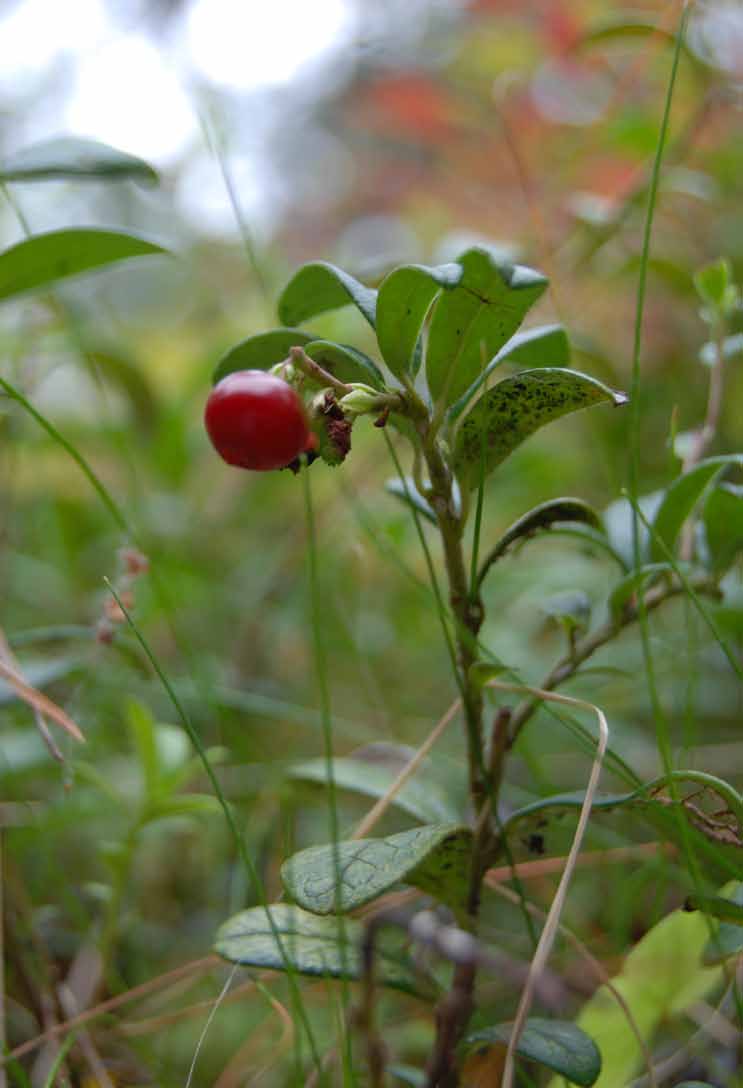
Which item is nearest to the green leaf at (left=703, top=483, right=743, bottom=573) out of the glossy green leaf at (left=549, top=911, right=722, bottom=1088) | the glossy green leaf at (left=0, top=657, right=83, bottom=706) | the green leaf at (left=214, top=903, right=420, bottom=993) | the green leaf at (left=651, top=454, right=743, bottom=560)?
the green leaf at (left=651, top=454, right=743, bottom=560)

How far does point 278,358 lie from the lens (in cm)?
63

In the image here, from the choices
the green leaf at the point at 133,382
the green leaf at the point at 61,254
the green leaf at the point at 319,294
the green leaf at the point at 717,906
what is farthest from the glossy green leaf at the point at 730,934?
the green leaf at the point at 133,382

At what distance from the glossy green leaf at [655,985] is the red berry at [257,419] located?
421mm

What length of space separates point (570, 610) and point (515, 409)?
18cm

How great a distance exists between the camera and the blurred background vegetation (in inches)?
34.4

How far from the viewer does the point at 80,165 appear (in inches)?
28.0

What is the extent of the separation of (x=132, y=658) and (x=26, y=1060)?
0.34 meters

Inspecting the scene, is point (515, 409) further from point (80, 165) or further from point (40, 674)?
point (40, 674)

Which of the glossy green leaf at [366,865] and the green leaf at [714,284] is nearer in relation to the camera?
the glossy green leaf at [366,865]

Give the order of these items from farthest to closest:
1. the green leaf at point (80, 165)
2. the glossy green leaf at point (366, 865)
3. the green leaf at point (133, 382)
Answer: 1. the green leaf at point (133, 382)
2. the green leaf at point (80, 165)
3. the glossy green leaf at point (366, 865)

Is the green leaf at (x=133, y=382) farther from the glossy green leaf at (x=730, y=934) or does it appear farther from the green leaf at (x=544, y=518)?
the glossy green leaf at (x=730, y=934)

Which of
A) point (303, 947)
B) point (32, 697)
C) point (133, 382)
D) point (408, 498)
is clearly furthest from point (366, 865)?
point (133, 382)

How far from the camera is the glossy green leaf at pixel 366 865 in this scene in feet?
1.61

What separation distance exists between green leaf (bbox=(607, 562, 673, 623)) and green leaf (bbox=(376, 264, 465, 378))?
214 mm
